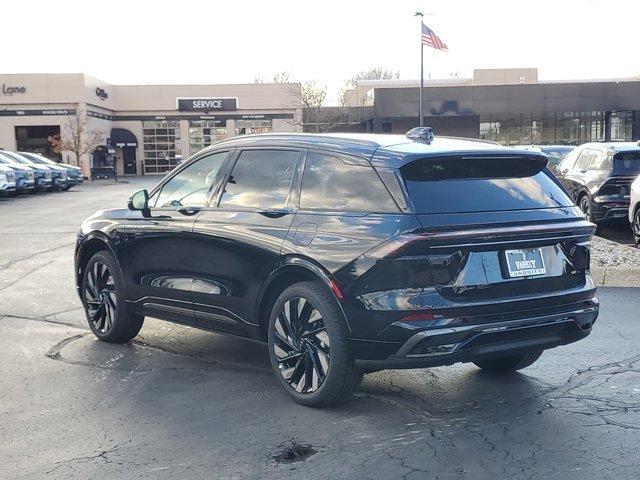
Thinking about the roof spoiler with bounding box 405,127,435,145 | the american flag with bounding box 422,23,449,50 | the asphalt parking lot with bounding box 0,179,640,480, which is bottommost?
the asphalt parking lot with bounding box 0,179,640,480

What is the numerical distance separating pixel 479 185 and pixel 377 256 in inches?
35.2

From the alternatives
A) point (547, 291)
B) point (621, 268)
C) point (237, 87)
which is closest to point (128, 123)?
point (237, 87)

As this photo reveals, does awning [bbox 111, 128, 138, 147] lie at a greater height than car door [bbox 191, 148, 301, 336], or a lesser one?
greater

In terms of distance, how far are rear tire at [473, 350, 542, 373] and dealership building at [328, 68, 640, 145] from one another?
4345 cm

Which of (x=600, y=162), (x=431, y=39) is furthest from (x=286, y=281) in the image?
(x=431, y=39)

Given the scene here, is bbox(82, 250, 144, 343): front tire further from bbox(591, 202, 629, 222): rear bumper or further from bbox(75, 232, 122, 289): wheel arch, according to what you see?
bbox(591, 202, 629, 222): rear bumper

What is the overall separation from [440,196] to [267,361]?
2.28m

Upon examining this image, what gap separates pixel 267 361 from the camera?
614cm

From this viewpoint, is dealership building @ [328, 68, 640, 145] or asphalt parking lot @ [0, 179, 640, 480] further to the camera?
dealership building @ [328, 68, 640, 145]

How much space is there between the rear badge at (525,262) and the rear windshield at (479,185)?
0.30 metres

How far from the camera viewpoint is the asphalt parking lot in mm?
4043

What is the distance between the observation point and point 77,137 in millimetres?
51312

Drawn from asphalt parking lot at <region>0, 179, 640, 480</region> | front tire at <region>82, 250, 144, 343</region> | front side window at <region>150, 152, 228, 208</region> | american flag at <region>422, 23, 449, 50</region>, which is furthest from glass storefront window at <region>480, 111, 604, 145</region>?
front side window at <region>150, 152, 228, 208</region>

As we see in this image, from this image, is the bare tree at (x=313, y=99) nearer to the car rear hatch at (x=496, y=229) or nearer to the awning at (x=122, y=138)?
the awning at (x=122, y=138)
